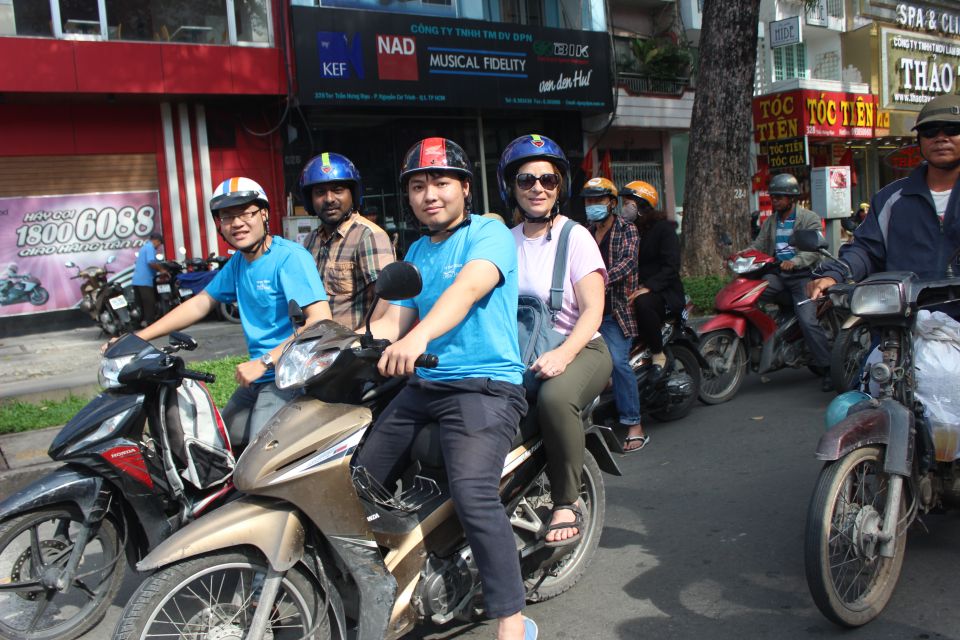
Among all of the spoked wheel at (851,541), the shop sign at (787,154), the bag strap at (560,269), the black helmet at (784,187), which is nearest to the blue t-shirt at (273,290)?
the bag strap at (560,269)

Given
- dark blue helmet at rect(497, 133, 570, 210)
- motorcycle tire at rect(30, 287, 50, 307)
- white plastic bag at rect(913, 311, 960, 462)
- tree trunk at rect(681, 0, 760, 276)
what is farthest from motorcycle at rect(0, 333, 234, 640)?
motorcycle tire at rect(30, 287, 50, 307)

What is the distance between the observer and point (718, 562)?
3.94m

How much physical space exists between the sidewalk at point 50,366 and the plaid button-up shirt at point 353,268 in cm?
273

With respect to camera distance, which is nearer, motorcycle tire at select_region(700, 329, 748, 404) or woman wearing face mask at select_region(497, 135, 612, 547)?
woman wearing face mask at select_region(497, 135, 612, 547)

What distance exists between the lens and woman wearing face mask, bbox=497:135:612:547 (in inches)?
133

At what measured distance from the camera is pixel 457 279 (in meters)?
2.95

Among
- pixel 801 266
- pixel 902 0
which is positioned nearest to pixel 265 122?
pixel 801 266

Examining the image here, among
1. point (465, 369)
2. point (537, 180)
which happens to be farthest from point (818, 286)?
point (465, 369)

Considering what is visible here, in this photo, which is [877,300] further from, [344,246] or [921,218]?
[344,246]

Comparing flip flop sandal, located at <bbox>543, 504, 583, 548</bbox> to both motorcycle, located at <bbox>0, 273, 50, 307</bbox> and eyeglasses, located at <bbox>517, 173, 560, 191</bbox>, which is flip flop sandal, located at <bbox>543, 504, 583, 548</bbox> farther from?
motorcycle, located at <bbox>0, 273, 50, 307</bbox>

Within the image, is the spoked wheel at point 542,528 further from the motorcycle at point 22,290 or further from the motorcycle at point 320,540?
the motorcycle at point 22,290

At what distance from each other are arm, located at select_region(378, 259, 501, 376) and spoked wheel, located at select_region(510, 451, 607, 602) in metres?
0.95

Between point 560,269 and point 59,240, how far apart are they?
40.3ft

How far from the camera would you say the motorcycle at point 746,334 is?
6984 mm
